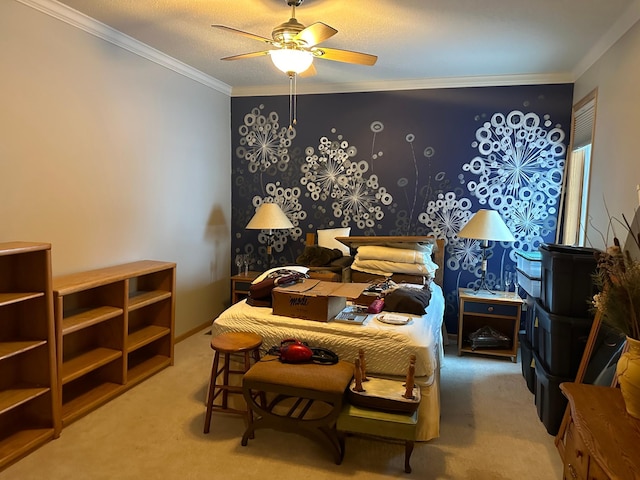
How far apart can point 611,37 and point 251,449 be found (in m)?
3.50

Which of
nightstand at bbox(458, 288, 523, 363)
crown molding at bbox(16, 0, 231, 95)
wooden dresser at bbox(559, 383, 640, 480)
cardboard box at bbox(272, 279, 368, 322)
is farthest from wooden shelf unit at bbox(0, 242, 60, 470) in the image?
nightstand at bbox(458, 288, 523, 363)

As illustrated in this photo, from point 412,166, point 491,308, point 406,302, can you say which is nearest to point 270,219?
point 412,166

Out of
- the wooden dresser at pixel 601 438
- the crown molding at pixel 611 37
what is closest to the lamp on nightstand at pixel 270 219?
the crown molding at pixel 611 37

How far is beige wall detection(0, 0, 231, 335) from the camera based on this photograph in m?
2.63

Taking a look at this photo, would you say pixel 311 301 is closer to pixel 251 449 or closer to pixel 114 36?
pixel 251 449

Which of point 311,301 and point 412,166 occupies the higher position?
point 412,166

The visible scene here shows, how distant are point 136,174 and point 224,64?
50.7 inches

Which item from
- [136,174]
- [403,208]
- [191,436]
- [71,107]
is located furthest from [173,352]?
[403,208]

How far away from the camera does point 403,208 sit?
14.6 feet

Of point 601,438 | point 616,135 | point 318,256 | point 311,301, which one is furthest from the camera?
point 318,256

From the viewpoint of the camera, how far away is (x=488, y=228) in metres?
3.82

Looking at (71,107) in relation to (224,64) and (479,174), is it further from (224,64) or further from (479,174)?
(479,174)

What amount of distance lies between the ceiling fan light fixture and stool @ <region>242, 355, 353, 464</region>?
1711mm

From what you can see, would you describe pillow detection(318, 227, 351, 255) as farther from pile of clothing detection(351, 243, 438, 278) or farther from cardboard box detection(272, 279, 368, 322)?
cardboard box detection(272, 279, 368, 322)
